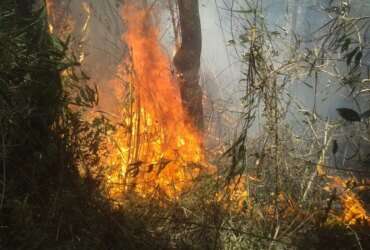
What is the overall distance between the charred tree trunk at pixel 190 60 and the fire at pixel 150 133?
219mm

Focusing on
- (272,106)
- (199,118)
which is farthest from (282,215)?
(199,118)

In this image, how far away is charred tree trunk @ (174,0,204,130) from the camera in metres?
7.56

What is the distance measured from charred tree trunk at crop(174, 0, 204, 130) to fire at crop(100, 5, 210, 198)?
0.22 metres

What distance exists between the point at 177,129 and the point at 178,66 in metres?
1.30

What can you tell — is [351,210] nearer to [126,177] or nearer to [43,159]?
[126,177]

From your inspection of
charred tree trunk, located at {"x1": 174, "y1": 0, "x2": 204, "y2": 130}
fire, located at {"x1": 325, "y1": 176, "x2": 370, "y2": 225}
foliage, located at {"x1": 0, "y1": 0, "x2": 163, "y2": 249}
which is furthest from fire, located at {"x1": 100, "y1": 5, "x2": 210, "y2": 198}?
fire, located at {"x1": 325, "y1": 176, "x2": 370, "y2": 225}

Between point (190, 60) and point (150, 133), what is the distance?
2732mm

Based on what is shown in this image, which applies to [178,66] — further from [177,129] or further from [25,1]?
[25,1]

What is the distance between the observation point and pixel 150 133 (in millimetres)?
5371

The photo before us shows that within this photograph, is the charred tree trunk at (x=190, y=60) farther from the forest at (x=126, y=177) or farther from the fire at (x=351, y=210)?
the fire at (x=351, y=210)

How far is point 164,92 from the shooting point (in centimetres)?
789

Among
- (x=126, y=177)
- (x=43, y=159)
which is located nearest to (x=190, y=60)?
(x=126, y=177)

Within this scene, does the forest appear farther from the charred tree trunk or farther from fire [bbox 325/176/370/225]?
the charred tree trunk

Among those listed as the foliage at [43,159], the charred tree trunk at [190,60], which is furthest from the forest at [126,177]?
the charred tree trunk at [190,60]
